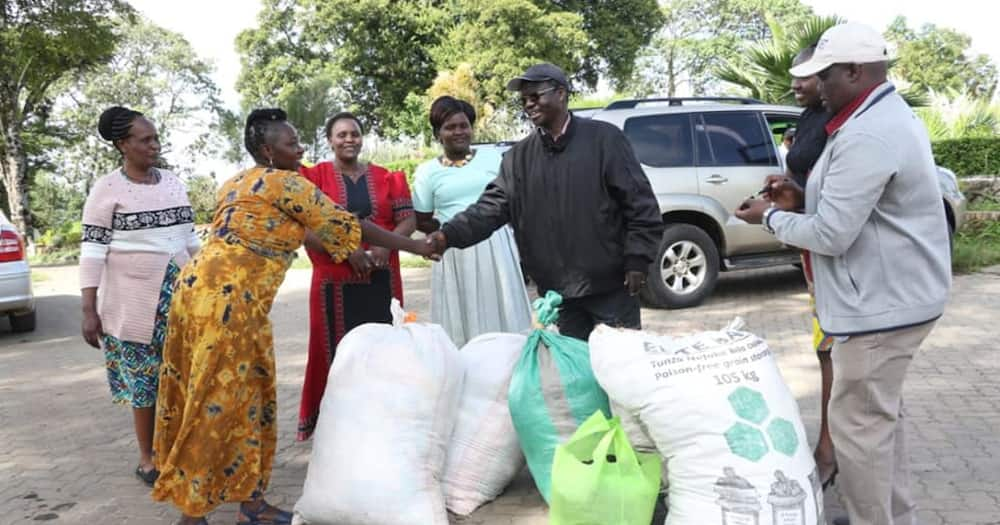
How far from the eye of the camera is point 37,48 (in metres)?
18.7

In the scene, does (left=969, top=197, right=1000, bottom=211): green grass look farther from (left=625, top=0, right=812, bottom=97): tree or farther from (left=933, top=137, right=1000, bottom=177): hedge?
(left=625, top=0, right=812, bottom=97): tree

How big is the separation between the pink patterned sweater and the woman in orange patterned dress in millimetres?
720

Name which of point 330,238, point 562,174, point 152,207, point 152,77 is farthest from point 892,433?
point 152,77

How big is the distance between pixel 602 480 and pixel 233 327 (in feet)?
5.02

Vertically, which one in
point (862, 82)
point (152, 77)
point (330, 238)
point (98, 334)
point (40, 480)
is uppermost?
point (152, 77)

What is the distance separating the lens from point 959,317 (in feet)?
23.1

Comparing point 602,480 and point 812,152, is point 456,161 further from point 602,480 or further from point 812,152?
point 602,480

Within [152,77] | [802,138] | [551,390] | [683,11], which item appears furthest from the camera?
[683,11]

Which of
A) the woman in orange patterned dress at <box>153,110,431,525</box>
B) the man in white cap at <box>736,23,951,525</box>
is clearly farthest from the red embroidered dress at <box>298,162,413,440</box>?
the man in white cap at <box>736,23,951,525</box>

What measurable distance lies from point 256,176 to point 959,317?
650 cm

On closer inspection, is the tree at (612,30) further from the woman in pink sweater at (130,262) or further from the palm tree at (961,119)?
the woman in pink sweater at (130,262)

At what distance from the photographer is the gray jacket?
7.92 feet

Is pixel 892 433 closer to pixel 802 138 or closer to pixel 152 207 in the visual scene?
pixel 802 138

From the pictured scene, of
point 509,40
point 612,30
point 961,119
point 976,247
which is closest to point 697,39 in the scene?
point 612,30
